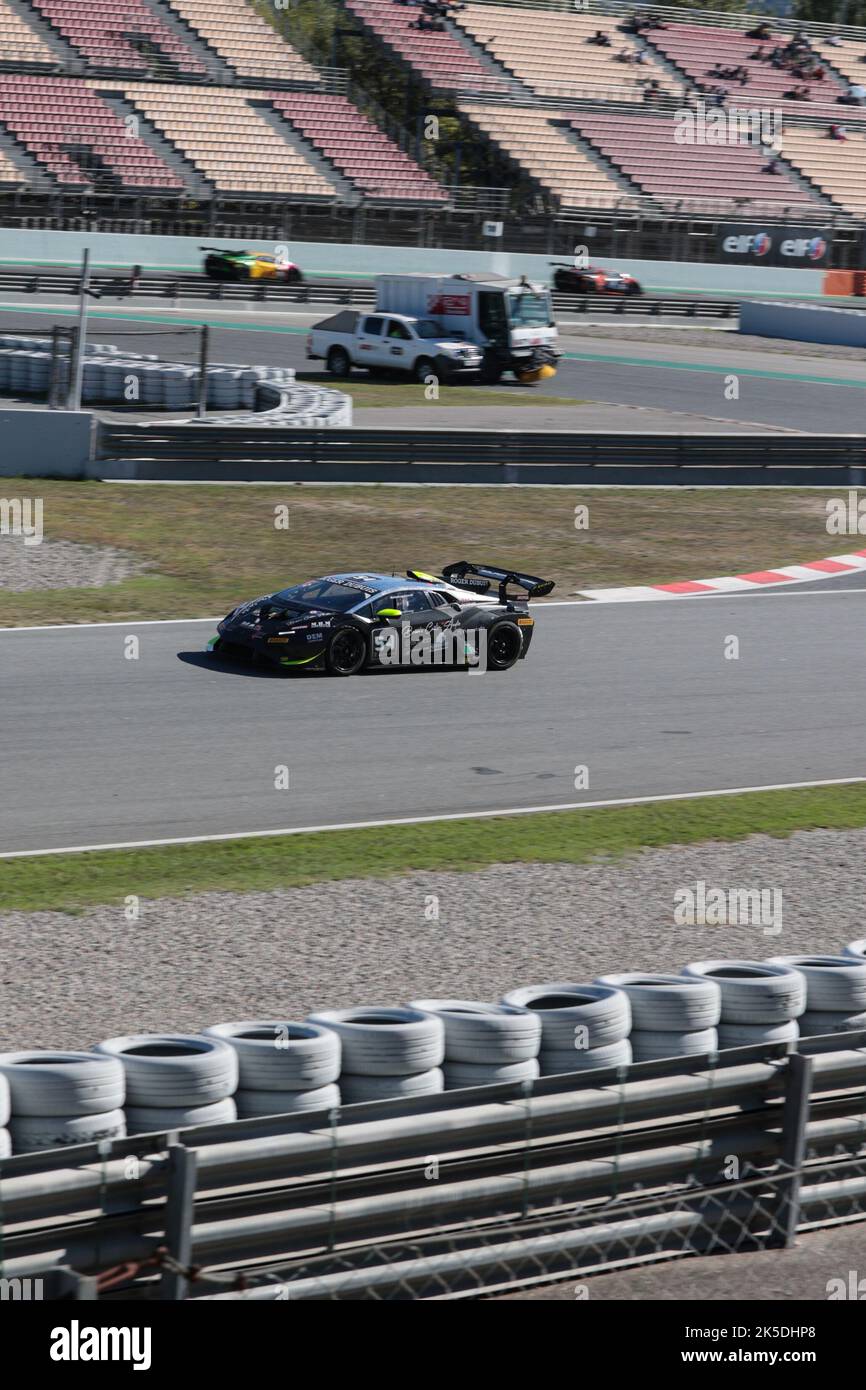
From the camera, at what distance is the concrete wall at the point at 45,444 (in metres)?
22.5

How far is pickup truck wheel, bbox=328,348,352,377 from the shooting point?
36.2m

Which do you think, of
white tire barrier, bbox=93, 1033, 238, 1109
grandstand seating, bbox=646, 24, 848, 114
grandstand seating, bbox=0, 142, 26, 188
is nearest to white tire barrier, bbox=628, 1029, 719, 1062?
white tire barrier, bbox=93, 1033, 238, 1109

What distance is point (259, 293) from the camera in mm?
46562

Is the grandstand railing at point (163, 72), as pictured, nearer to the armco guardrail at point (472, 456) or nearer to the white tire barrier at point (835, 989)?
A: the armco guardrail at point (472, 456)

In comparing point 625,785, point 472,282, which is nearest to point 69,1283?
point 625,785

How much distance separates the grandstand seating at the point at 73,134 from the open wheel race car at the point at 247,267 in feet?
17.9

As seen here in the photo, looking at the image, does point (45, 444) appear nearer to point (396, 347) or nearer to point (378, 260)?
point (396, 347)

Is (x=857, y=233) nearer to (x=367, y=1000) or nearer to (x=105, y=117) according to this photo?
(x=105, y=117)

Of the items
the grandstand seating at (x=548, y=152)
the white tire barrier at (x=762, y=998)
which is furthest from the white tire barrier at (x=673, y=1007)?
the grandstand seating at (x=548, y=152)

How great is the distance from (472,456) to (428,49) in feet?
148

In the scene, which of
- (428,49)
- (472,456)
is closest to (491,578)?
(472,456)

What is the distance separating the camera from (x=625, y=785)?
515 inches

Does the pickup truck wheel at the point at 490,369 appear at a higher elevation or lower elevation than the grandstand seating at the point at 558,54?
lower

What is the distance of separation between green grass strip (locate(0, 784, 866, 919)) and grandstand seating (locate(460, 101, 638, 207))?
169ft
